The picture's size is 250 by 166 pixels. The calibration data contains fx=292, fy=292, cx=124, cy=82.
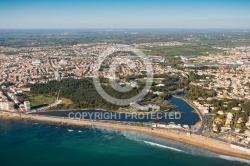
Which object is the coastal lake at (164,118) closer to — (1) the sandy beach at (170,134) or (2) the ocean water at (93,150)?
(1) the sandy beach at (170,134)

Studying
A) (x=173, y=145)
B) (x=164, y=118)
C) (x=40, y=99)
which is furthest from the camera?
(x=40, y=99)

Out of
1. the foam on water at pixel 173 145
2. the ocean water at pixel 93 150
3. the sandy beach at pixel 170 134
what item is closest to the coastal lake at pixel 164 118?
the sandy beach at pixel 170 134

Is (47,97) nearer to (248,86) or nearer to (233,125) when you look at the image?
(233,125)

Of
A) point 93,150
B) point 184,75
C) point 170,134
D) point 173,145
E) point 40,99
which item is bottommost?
point 93,150

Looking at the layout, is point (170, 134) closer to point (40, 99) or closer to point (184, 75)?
point (40, 99)

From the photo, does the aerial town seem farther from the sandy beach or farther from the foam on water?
the foam on water

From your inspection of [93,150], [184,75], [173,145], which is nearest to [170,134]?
[173,145]

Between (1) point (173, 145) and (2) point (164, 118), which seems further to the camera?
(2) point (164, 118)

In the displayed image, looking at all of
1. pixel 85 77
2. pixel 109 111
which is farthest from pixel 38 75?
pixel 109 111
